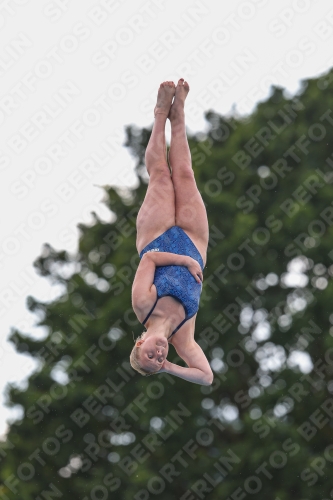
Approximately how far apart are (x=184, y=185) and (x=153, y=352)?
1894 millimetres

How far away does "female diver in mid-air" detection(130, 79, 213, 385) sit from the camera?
8055mm

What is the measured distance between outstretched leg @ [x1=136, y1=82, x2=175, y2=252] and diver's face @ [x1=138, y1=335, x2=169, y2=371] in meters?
1.11

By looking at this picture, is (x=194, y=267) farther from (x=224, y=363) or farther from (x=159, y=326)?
(x=224, y=363)

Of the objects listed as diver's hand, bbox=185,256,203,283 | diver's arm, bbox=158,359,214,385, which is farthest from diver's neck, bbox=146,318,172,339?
diver's hand, bbox=185,256,203,283

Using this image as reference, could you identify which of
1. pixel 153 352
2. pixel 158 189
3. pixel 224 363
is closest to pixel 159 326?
pixel 153 352

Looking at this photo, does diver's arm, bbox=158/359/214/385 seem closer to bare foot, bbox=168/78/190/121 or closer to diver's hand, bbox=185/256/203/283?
diver's hand, bbox=185/256/203/283

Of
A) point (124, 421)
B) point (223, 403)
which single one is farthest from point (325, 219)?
point (124, 421)

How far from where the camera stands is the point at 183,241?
8.51 meters

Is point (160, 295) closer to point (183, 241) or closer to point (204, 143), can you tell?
point (183, 241)

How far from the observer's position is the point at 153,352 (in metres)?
7.77

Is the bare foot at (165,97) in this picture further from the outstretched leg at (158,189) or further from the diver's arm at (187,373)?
the diver's arm at (187,373)

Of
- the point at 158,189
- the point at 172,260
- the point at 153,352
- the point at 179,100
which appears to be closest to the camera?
the point at 153,352

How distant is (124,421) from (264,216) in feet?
16.2

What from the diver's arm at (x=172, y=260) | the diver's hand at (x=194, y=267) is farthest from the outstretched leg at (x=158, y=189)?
the diver's hand at (x=194, y=267)
